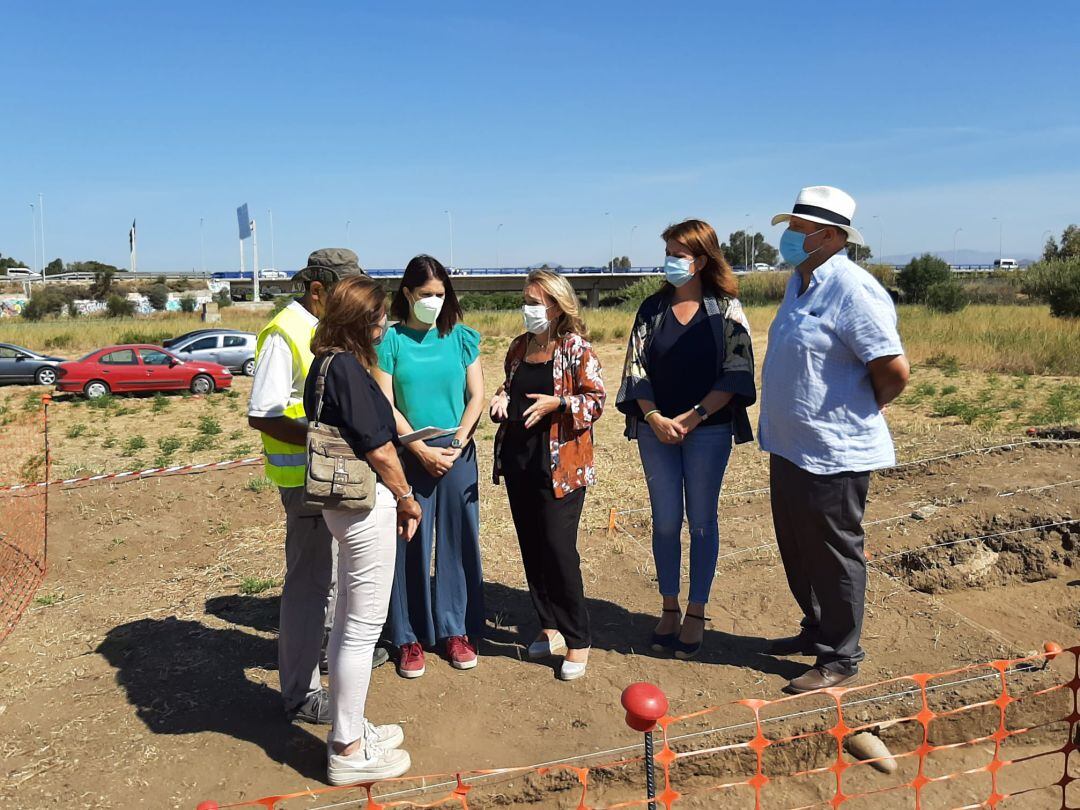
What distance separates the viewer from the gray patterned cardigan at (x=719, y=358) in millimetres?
3887

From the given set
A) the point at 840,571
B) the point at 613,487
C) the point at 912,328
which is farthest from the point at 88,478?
the point at 912,328

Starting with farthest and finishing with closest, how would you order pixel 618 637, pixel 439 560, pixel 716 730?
pixel 618 637
pixel 439 560
pixel 716 730

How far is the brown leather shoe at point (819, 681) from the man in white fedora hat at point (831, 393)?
19mm

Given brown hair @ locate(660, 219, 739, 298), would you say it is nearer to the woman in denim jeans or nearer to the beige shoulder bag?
the woman in denim jeans

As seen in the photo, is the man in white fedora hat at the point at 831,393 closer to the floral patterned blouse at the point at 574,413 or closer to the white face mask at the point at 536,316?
the floral patterned blouse at the point at 574,413

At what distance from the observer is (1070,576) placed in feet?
18.5

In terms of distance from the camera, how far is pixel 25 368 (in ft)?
62.4

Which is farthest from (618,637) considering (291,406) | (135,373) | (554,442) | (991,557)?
(135,373)

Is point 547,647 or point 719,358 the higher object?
point 719,358

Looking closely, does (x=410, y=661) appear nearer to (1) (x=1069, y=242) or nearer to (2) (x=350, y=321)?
(2) (x=350, y=321)

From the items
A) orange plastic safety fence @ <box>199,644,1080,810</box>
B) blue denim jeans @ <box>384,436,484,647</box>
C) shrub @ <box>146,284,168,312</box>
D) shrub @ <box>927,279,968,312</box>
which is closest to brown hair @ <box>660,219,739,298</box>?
blue denim jeans @ <box>384,436,484,647</box>

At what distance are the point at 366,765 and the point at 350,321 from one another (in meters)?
1.61

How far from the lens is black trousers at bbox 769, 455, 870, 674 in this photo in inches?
140

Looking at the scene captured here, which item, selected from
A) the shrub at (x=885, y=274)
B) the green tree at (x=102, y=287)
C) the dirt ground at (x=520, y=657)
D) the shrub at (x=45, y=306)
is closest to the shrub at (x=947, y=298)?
the shrub at (x=885, y=274)
